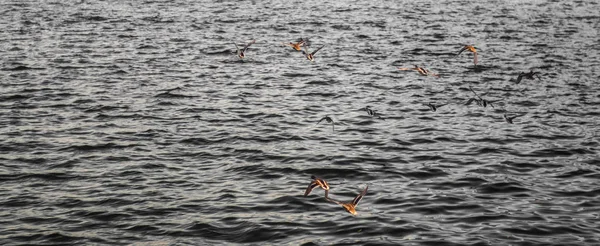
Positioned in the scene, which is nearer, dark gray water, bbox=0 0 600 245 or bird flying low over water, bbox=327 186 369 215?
bird flying low over water, bbox=327 186 369 215

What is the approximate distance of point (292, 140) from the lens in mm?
23328

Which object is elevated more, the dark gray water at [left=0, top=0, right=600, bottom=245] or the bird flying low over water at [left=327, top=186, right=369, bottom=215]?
the bird flying low over water at [left=327, top=186, right=369, bottom=215]

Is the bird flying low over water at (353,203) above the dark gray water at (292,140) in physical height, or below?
above

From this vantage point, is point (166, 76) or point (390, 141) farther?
point (166, 76)

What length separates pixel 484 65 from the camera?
35.2m

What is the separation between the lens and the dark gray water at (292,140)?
1606 cm

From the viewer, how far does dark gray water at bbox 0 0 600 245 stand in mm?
16062

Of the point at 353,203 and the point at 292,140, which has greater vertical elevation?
the point at 353,203

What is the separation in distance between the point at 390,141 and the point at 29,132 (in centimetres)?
1181

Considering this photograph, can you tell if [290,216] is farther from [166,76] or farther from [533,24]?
[533,24]

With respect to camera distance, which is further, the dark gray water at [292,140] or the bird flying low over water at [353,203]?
the dark gray water at [292,140]

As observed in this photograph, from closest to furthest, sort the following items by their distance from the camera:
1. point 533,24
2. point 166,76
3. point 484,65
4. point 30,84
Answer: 1. point 30,84
2. point 166,76
3. point 484,65
4. point 533,24

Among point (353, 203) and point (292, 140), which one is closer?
point (353, 203)

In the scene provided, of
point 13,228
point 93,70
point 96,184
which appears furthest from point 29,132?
point 93,70
